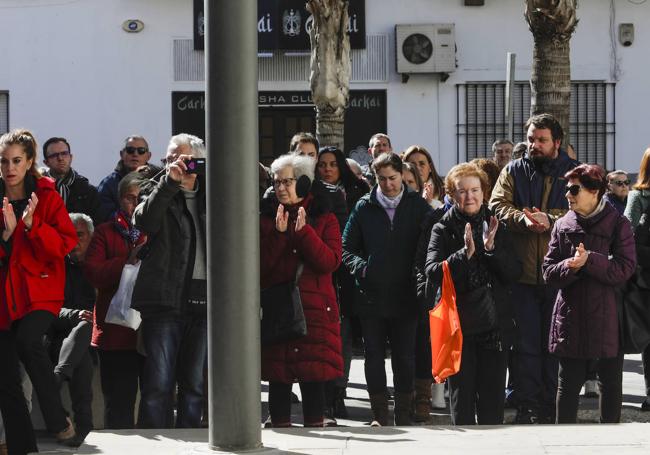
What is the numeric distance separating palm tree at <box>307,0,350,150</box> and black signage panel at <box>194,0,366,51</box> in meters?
8.14

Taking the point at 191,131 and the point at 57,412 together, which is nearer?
the point at 57,412

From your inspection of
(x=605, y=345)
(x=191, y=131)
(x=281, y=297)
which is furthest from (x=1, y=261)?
(x=191, y=131)

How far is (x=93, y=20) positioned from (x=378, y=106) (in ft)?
18.4

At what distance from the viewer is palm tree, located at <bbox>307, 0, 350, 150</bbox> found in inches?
702

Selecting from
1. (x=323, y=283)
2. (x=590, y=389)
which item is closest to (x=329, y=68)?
(x=590, y=389)

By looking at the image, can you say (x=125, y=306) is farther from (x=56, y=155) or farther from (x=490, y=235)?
(x=56, y=155)

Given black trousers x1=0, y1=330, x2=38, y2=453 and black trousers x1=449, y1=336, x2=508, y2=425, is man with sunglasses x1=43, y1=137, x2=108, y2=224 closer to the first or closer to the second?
black trousers x1=0, y1=330, x2=38, y2=453

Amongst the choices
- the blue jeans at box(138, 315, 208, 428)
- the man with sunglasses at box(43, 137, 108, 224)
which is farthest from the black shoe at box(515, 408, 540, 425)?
the man with sunglasses at box(43, 137, 108, 224)

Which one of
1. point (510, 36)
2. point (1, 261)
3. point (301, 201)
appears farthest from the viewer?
point (510, 36)

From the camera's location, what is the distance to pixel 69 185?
11.7 metres

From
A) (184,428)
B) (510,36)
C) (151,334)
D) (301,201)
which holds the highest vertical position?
(510,36)

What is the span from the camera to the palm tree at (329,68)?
17828 mm

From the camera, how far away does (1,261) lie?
805cm

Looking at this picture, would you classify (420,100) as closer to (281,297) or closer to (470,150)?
(470,150)
